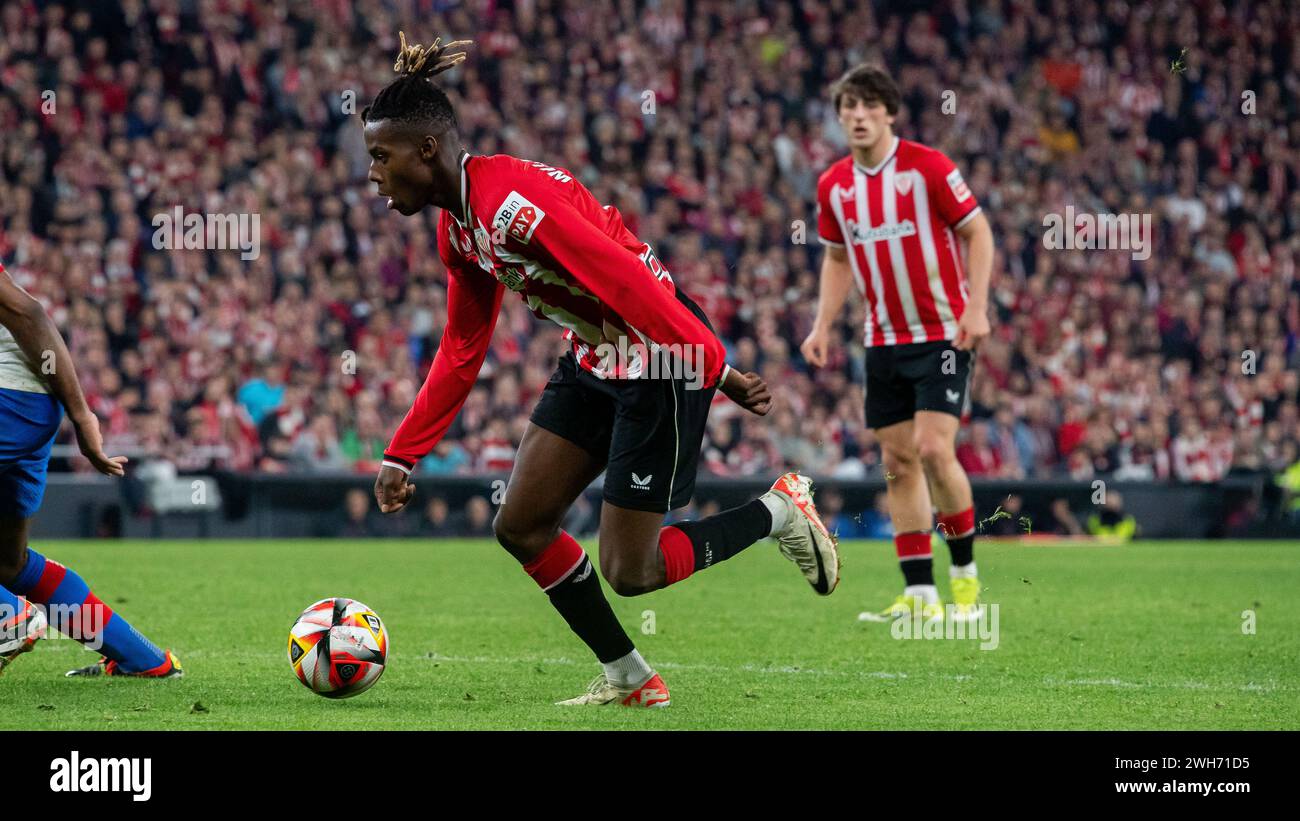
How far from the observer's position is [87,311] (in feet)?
49.0

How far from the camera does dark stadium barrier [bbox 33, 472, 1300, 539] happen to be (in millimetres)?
13984

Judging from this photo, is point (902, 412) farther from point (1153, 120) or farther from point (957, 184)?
point (1153, 120)

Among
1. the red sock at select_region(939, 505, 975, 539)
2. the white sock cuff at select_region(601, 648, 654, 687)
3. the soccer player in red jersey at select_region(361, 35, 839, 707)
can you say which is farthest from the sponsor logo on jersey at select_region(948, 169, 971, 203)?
the white sock cuff at select_region(601, 648, 654, 687)

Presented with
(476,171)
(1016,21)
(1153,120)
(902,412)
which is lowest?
(902,412)

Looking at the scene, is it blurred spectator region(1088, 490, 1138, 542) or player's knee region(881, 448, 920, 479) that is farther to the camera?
blurred spectator region(1088, 490, 1138, 542)

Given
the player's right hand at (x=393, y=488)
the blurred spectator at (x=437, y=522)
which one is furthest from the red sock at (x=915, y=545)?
the blurred spectator at (x=437, y=522)

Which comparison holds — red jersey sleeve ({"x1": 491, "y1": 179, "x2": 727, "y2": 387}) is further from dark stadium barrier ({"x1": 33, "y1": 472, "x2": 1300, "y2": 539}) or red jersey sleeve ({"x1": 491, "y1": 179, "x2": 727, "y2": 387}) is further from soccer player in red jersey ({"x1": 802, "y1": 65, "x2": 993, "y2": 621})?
dark stadium barrier ({"x1": 33, "y1": 472, "x2": 1300, "y2": 539})

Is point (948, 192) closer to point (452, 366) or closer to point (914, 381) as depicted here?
point (914, 381)

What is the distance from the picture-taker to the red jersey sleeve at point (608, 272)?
4781 mm

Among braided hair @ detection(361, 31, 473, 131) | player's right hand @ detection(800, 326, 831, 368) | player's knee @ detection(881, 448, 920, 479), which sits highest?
braided hair @ detection(361, 31, 473, 131)

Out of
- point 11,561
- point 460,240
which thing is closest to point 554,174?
point 460,240

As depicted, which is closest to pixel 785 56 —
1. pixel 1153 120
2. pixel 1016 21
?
pixel 1016 21

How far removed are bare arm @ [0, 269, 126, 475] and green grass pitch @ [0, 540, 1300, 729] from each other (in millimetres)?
788
